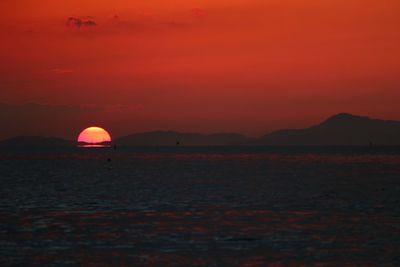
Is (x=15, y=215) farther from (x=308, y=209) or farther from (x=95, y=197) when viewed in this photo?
(x=308, y=209)

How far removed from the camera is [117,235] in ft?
116

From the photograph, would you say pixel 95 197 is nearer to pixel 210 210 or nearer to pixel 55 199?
pixel 55 199

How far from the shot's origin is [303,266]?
2681cm

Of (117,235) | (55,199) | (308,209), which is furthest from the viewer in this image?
(55,199)

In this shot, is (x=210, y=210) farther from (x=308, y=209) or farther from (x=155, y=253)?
(x=155, y=253)

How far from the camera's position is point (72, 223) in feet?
134

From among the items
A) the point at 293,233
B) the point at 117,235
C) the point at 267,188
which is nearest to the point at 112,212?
the point at 117,235

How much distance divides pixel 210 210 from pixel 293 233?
13.0 m

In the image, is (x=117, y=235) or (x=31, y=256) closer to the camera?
(x=31, y=256)

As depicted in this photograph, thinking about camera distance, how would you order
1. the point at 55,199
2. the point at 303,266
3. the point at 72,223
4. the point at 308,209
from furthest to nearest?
the point at 55,199
the point at 308,209
the point at 72,223
the point at 303,266

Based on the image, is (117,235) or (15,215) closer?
(117,235)

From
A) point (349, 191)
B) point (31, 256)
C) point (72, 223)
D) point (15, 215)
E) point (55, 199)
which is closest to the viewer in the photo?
point (31, 256)

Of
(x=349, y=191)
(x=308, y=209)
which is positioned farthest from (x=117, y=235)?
(x=349, y=191)

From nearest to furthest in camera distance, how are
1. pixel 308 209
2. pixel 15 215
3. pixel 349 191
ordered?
pixel 15 215 → pixel 308 209 → pixel 349 191
